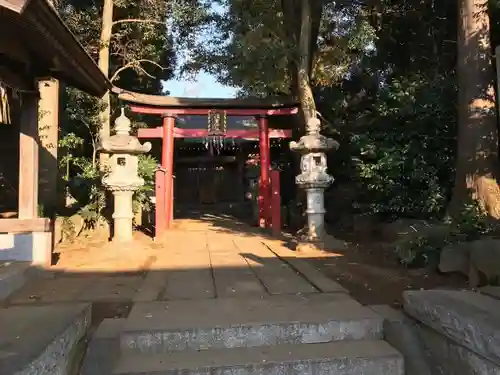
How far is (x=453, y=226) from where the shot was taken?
602 cm

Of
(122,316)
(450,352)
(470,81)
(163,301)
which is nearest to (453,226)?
(470,81)

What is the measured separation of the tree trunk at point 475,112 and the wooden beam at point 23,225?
19.7ft

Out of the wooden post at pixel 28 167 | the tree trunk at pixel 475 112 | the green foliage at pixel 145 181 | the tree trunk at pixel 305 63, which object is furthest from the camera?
the green foliage at pixel 145 181

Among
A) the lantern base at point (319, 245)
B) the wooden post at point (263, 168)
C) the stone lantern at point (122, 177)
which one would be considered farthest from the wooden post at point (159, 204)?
the wooden post at point (263, 168)

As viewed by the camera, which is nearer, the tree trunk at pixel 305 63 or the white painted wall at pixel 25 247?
the white painted wall at pixel 25 247

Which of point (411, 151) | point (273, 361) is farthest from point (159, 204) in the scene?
point (273, 361)

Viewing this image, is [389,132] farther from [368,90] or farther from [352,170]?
[368,90]

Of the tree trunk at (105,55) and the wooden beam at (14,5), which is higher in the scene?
the tree trunk at (105,55)

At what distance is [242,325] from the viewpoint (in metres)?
3.24

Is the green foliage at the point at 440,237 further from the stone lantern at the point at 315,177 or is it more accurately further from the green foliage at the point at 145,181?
the green foliage at the point at 145,181

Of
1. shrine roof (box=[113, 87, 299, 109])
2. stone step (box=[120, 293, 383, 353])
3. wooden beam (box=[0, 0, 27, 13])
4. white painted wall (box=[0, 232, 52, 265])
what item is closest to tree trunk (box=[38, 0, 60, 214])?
shrine roof (box=[113, 87, 299, 109])

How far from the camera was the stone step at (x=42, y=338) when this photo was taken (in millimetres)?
2141

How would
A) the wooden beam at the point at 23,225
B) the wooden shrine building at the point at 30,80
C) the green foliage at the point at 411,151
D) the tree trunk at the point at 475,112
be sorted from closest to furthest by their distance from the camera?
the wooden shrine building at the point at 30,80 < the wooden beam at the point at 23,225 < the tree trunk at the point at 475,112 < the green foliage at the point at 411,151

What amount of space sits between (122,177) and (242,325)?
5344 mm
